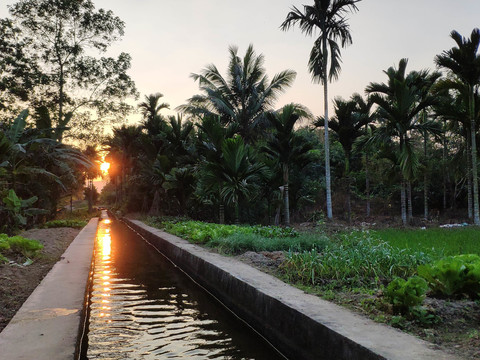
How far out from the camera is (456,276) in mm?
3881

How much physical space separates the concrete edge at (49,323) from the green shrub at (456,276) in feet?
11.1

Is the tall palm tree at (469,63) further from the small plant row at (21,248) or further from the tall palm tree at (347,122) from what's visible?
the small plant row at (21,248)

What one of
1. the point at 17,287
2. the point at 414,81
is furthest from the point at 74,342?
the point at 414,81

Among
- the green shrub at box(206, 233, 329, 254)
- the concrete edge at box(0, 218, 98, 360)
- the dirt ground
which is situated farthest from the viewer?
the green shrub at box(206, 233, 329, 254)

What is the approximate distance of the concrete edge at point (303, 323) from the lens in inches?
108

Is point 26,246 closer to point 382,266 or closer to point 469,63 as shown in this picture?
point 382,266

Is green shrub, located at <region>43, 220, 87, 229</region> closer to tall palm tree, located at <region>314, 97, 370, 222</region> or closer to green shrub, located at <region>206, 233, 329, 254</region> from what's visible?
green shrub, located at <region>206, 233, 329, 254</region>

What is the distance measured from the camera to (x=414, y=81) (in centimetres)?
1756

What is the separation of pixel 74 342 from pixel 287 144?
12695 mm

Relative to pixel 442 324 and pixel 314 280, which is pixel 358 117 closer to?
pixel 314 280

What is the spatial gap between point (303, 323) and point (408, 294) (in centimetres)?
93

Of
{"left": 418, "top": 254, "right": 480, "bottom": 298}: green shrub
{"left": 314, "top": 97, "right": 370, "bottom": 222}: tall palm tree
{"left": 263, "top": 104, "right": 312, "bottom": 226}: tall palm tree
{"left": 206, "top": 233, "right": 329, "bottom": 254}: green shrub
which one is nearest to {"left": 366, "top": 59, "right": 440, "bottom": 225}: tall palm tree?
{"left": 314, "top": 97, "right": 370, "bottom": 222}: tall palm tree

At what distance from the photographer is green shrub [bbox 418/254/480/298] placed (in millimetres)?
3828

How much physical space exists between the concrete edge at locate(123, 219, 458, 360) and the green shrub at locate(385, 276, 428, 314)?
0.34 meters
